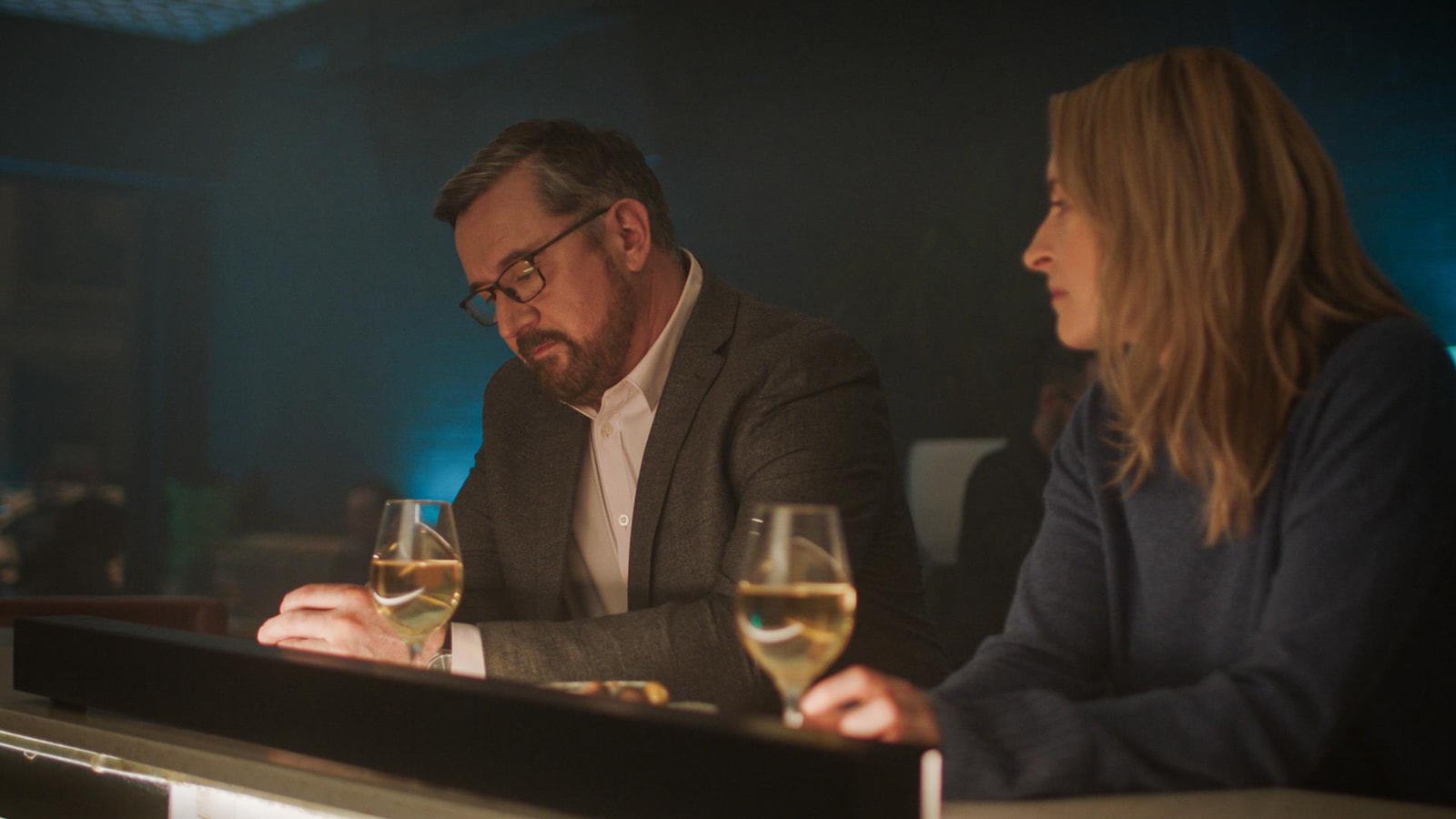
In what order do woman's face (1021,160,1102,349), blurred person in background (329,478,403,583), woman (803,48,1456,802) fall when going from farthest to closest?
blurred person in background (329,478,403,583), woman's face (1021,160,1102,349), woman (803,48,1456,802)

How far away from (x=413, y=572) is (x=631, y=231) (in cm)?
111

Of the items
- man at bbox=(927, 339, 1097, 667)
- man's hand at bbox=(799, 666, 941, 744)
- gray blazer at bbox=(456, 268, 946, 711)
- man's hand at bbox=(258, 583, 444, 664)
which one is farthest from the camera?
man at bbox=(927, 339, 1097, 667)

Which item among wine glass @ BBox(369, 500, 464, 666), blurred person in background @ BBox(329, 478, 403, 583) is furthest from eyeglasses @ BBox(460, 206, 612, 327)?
blurred person in background @ BBox(329, 478, 403, 583)

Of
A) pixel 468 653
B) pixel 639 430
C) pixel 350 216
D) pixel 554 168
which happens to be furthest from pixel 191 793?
pixel 350 216

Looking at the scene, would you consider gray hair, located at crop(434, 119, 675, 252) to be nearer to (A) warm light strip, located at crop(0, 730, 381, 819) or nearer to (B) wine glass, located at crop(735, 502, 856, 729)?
(A) warm light strip, located at crop(0, 730, 381, 819)

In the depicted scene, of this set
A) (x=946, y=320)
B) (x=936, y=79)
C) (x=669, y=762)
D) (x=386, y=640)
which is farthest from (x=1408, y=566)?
(x=936, y=79)

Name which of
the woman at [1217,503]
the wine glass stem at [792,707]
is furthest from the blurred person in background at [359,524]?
the wine glass stem at [792,707]

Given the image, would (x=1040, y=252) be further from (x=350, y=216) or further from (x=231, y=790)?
(x=350, y=216)

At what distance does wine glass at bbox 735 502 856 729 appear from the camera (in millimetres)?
1152

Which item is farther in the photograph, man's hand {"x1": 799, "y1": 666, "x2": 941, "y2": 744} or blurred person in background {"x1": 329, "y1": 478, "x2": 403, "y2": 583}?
blurred person in background {"x1": 329, "y1": 478, "x2": 403, "y2": 583}

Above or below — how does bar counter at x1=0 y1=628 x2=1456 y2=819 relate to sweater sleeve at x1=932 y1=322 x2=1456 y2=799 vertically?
below

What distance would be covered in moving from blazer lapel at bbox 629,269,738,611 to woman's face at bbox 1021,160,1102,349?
31.5 inches

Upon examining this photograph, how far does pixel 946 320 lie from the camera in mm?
4977

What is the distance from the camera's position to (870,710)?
3.61 ft
